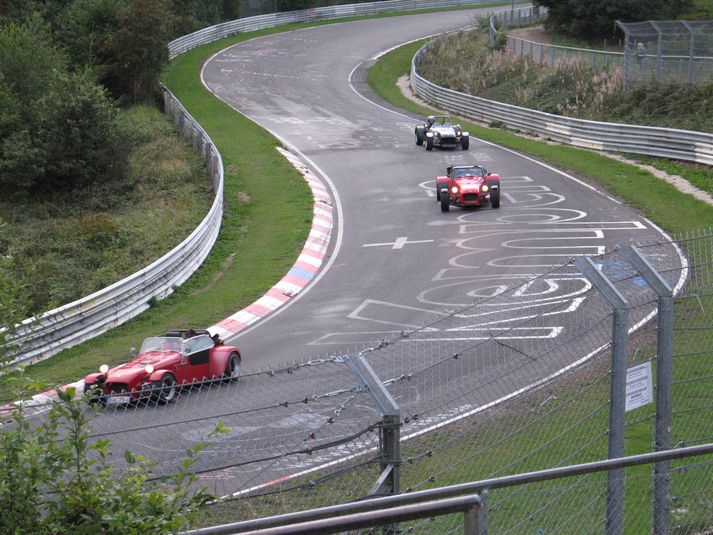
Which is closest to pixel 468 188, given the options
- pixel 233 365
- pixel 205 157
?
pixel 205 157

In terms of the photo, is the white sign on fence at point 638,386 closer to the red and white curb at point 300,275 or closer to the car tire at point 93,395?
the car tire at point 93,395

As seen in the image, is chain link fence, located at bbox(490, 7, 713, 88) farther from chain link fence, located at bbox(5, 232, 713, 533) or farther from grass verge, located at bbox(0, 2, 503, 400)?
chain link fence, located at bbox(5, 232, 713, 533)

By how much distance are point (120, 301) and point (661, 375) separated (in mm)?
15135

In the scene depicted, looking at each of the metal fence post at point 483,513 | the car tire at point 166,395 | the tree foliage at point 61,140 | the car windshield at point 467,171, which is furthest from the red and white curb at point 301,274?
the metal fence post at point 483,513

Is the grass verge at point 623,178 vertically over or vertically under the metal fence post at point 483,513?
under

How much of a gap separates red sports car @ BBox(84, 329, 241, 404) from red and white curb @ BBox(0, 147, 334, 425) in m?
1.09

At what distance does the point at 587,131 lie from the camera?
3697cm

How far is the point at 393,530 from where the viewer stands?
5234mm

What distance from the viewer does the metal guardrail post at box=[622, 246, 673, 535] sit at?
258 inches

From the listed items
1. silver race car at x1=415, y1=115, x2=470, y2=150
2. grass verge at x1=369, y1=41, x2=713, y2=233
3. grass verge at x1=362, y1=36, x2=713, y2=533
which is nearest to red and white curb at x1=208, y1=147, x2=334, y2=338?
silver race car at x1=415, y1=115, x2=470, y2=150

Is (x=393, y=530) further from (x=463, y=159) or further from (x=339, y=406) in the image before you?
(x=463, y=159)

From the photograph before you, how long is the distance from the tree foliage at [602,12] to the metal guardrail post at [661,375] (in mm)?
49815

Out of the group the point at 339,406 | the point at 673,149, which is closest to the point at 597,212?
the point at 673,149

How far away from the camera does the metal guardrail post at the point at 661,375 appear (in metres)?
6.56
